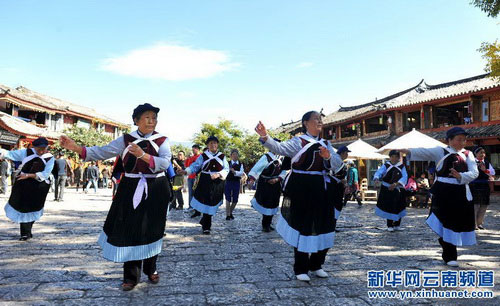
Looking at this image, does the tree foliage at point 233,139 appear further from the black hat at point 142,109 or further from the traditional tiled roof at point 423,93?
the black hat at point 142,109

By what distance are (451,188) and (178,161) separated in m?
8.69

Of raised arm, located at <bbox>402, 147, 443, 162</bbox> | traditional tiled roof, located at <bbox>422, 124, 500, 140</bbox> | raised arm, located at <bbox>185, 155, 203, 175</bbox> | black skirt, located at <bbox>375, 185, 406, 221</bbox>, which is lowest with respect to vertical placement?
black skirt, located at <bbox>375, 185, 406, 221</bbox>

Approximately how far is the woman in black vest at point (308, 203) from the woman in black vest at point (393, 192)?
4.10m

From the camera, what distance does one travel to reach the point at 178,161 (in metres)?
11.9

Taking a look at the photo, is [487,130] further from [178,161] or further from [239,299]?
[239,299]

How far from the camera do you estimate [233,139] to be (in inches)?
1570

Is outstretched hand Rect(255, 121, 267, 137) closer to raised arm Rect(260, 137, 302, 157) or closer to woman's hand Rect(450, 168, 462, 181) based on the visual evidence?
raised arm Rect(260, 137, 302, 157)

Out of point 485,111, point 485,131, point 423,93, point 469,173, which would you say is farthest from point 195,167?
point 423,93

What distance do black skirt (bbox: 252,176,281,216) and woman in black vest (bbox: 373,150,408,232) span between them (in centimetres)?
235

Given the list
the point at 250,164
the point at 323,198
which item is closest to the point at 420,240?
the point at 323,198

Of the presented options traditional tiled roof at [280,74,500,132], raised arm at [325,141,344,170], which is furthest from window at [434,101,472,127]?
raised arm at [325,141,344,170]

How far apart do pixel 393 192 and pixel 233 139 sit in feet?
107

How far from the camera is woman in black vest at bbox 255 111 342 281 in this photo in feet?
13.4

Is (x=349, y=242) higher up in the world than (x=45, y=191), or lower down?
lower down
